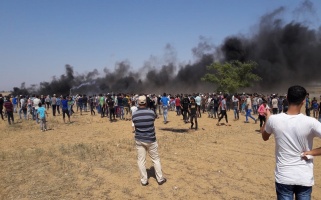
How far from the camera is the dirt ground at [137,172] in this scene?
224 inches

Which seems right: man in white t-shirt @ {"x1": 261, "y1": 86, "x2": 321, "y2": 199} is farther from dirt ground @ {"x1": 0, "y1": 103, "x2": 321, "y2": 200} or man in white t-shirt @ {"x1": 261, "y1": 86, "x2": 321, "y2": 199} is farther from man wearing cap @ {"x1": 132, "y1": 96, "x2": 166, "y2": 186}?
man wearing cap @ {"x1": 132, "y1": 96, "x2": 166, "y2": 186}

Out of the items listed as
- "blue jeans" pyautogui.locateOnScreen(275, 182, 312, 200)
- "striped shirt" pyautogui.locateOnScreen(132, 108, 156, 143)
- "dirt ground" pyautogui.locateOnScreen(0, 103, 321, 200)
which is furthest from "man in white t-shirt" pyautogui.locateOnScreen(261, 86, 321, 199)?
"striped shirt" pyautogui.locateOnScreen(132, 108, 156, 143)

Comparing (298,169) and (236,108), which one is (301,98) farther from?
(236,108)

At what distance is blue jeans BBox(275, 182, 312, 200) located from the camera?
266 cm

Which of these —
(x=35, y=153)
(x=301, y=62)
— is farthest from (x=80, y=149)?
(x=301, y=62)

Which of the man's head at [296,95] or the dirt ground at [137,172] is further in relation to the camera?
the dirt ground at [137,172]

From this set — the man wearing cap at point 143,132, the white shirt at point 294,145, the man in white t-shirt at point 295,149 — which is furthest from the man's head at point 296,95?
the man wearing cap at point 143,132

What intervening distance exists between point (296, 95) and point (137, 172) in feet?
15.7

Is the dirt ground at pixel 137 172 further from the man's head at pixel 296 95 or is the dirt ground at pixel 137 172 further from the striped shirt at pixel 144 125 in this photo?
the man's head at pixel 296 95

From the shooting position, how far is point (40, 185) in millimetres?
6312

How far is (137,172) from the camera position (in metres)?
A: 6.75

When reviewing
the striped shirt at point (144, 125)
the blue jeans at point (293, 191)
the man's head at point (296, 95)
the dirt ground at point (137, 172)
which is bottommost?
the dirt ground at point (137, 172)

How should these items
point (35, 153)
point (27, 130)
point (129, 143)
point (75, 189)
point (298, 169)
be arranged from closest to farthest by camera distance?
point (298, 169) < point (75, 189) < point (35, 153) < point (129, 143) < point (27, 130)

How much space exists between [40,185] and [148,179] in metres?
2.41
